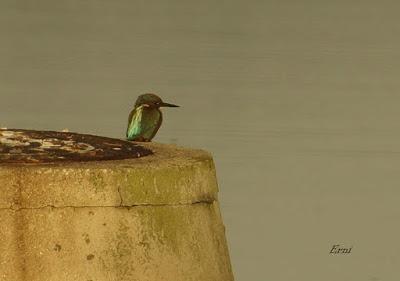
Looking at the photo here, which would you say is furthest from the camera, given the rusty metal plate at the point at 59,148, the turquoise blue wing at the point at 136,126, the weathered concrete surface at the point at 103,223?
the turquoise blue wing at the point at 136,126

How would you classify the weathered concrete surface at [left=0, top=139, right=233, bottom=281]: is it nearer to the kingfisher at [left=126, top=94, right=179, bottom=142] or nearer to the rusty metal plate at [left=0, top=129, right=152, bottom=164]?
the rusty metal plate at [left=0, top=129, right=152, bottom=164]

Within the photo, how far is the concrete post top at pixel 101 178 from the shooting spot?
75.5 inches

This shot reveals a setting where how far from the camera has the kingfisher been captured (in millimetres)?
2545

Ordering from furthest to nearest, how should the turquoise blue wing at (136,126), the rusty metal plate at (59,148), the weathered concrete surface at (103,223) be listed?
1. the turquoise blue wing at (136,126)
2. the rusty metal plate at (59,148)
3. the weathered concrete surface at (103,223)

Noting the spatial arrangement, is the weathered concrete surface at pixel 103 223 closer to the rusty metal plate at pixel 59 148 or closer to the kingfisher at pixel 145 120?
the rusty metal plate at pixel 59 148

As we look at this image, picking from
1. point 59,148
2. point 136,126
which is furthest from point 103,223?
point 136,126

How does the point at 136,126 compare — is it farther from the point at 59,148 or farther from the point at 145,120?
the point at 59,148

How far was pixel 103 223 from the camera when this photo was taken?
6.39 ft

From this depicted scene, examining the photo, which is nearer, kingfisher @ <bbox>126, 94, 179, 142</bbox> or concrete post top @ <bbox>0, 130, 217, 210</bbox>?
concrete post top @ <bbox>0, 130, 217, 210</bbox>

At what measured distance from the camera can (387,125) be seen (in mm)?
5004

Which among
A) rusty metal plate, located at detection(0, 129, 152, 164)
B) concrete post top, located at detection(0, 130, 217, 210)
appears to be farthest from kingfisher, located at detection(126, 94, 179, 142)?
concrete post top, located at detection(0, 130, 217, 210)

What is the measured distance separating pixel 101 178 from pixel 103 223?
0.07 m

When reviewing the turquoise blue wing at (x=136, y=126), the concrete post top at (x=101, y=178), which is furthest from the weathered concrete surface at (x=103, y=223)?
the turquoise blue wing at (x=136, y=126)

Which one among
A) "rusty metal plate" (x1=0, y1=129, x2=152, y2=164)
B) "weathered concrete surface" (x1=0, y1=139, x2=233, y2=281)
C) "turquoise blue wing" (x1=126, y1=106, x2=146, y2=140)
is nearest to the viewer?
"weathered concrete surface" (x1=0, y1=139, x2=233, y2=281)
